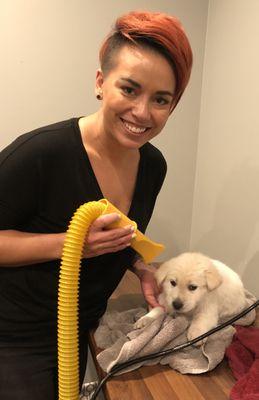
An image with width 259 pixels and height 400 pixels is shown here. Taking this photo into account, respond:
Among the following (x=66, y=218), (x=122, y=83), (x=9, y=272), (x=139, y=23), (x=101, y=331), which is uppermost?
(x=139, y=23)

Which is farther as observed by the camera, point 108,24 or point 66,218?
point 108,24

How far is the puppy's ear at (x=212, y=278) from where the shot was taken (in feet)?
3.24

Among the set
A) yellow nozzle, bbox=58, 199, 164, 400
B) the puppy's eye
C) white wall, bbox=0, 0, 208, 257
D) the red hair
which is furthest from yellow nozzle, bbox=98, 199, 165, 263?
white wall, bbox=0, 0, 208, 257

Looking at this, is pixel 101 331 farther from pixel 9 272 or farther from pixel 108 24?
pixel 108 24

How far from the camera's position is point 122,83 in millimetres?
784

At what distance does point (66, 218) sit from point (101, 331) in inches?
12.9

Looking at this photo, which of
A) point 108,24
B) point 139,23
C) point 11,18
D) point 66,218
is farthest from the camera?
point 108,24

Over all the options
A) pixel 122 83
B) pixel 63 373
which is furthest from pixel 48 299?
pixel 122 83

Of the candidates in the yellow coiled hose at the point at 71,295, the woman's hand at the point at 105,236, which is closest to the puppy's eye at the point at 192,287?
the woman's hand at the point at 105,236

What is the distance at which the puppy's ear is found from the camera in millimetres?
987

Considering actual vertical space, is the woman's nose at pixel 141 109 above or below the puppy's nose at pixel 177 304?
above

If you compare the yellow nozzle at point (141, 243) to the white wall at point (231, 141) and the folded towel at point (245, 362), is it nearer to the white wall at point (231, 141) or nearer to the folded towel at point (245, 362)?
the folded towel at point (245, 362)

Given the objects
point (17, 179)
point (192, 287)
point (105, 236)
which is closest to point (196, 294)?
point (192, 287)

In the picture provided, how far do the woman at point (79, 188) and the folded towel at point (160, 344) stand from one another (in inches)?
3.7
